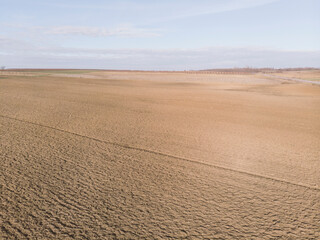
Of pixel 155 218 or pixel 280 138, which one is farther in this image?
pixel 280 138

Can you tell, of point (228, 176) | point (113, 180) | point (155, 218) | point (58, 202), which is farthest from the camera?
point (228, 176)

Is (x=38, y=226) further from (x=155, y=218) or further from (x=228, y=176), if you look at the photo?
(x=228, y=176)

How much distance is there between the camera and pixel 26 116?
6410 millimetres

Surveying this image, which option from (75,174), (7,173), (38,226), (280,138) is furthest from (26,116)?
(280,138)

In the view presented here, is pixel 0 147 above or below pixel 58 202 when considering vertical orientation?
above

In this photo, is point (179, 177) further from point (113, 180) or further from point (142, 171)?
point (113, 180)

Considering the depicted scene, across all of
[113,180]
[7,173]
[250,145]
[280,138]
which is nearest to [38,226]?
[113,180]

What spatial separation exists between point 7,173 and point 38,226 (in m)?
1.33

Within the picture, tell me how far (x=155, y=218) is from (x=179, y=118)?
5002 mm

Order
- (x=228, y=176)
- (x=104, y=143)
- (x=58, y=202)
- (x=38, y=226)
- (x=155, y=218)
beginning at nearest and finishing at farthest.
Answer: (x=38, y=226) → (x=155, y=218) → (x=58, y=202) → (x=228, y=176) → (x=104, y=143)

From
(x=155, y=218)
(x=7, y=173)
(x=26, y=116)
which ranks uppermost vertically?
(x=26, y=116)

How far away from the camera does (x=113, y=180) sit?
3.08 meters

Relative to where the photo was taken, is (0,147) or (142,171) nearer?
(142,171)

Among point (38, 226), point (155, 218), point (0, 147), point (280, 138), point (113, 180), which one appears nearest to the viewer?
point (38, 226)
